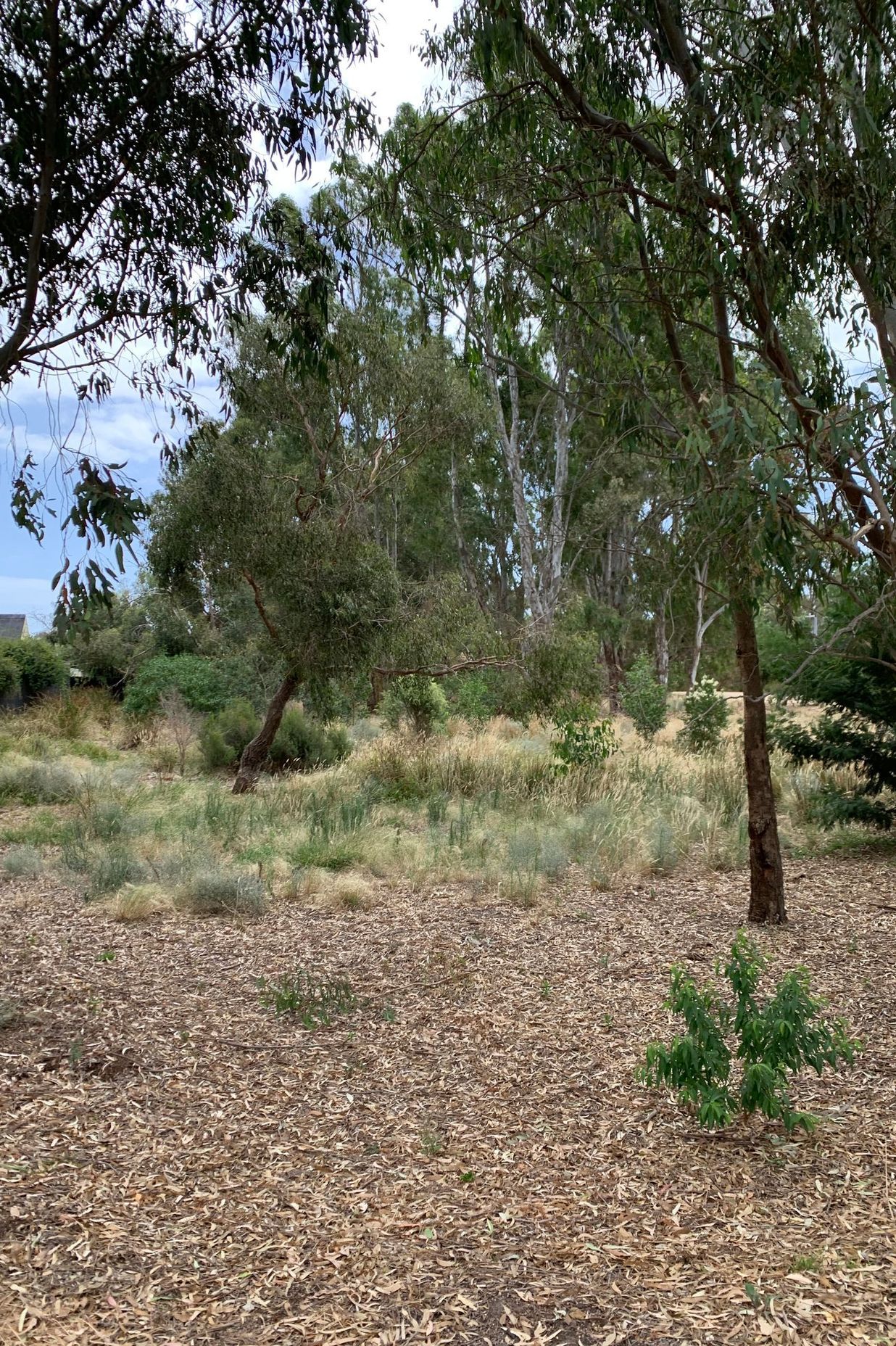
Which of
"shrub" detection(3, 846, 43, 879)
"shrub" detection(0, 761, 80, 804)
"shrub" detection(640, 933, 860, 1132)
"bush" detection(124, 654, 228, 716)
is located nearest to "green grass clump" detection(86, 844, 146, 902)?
"shrub" detection(3, 846, 43, 879)

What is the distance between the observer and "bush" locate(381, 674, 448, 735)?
1493 cm

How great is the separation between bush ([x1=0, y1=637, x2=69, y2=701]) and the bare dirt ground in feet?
51.1

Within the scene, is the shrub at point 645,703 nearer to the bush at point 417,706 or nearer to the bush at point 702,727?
the bush at point 702,727

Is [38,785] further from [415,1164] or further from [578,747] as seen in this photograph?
[415,1164]

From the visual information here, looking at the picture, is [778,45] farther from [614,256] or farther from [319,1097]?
[319,1097]

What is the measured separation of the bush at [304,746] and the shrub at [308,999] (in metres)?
8.52

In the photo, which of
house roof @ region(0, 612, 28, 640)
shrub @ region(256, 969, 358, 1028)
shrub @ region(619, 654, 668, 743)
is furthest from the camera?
house roof @ region(0, 612, 28, 640)

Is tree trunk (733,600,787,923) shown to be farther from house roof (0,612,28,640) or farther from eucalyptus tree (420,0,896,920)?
house roof (0,612,28,640)

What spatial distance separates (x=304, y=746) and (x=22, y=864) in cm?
662

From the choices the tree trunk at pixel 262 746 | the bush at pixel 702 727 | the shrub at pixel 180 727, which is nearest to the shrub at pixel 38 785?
the tree trunk at pixel 262 746

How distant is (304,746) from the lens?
14148 millimetres

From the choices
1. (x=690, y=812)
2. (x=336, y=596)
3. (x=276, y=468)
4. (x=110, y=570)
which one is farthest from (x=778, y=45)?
(x=276, y=468)

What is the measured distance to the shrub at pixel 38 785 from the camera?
11211 millimetres

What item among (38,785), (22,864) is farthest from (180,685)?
(22,864)
